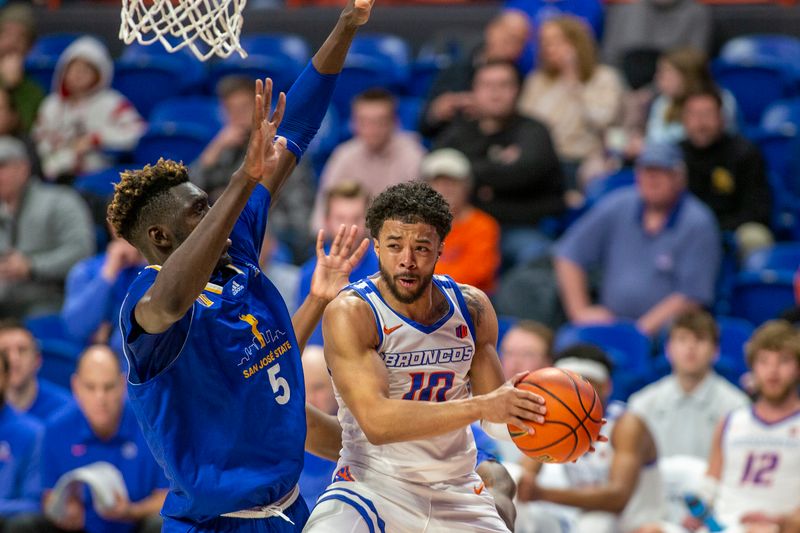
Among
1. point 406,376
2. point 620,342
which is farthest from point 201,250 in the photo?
point 620,342

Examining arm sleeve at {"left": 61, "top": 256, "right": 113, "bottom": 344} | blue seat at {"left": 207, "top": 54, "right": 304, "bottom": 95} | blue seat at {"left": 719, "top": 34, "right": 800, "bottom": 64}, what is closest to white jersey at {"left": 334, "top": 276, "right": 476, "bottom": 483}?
arm sleeve at {"left": 61, "top": 256, "right": 113, "bottom": 344}

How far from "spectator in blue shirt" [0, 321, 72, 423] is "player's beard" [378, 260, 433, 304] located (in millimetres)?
4186

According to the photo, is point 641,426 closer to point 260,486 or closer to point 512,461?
point 512,461

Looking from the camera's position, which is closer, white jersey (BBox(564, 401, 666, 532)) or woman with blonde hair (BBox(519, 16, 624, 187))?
white jersey (BBox(564, 401, 666, 532))

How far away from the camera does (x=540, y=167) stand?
979 cm

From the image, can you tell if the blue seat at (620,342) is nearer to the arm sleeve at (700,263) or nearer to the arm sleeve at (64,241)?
the arm sleeve at (700,263)

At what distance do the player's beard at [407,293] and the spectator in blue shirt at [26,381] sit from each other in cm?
419

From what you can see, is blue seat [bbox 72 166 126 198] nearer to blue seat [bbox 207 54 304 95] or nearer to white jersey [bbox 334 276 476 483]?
blue seat [bbox 207 54 304 95]

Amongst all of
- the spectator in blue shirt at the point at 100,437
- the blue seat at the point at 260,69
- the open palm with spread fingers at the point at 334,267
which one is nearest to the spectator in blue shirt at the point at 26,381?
the spectator in blue shirt at the point at 100,437

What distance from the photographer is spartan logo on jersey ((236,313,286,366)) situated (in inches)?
175

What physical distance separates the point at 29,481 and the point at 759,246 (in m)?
5.07

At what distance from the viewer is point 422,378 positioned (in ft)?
15.4

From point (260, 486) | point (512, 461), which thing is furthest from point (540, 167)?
point (260, 486)

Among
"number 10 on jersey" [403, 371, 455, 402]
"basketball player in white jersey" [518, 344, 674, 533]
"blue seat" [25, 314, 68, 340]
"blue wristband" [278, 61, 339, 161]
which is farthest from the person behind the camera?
"blue seat" [25, 314, 68, 340]
